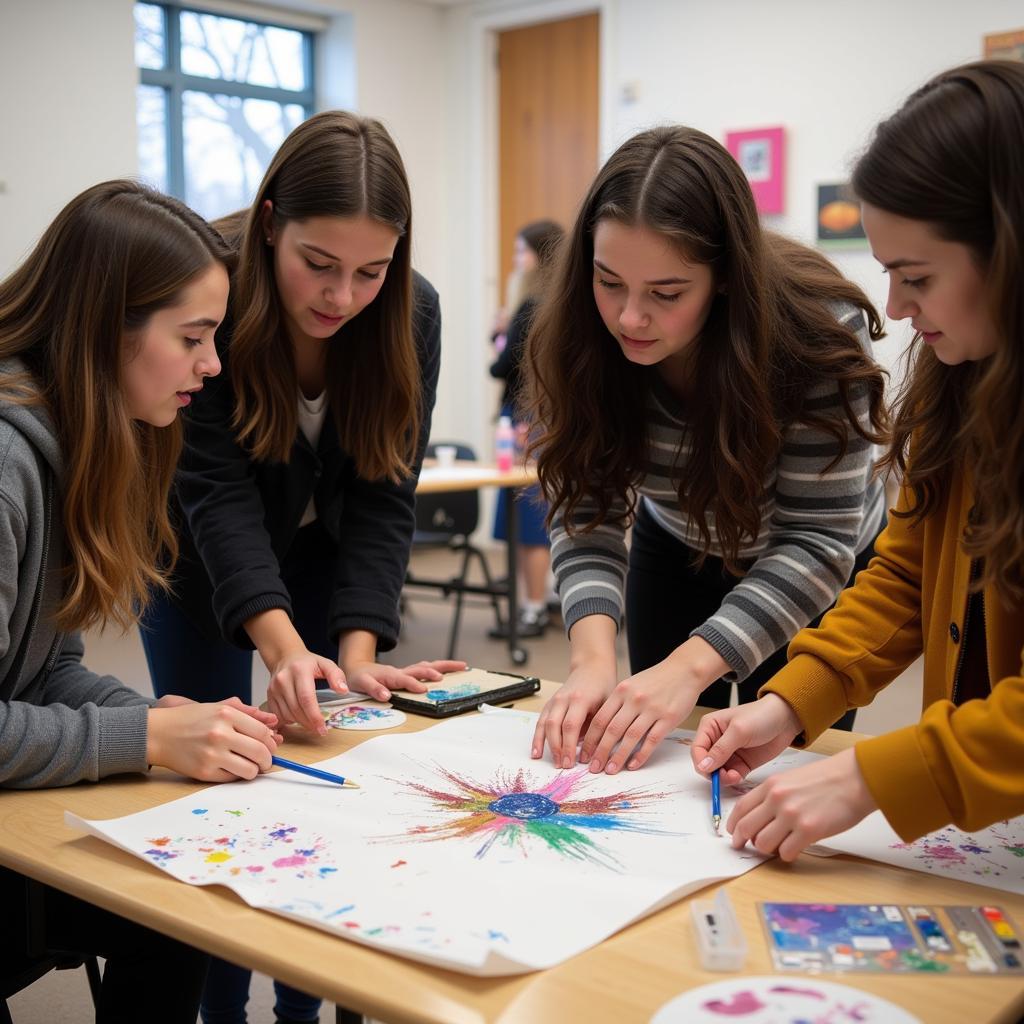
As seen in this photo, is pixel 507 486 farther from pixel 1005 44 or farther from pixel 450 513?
pixel 1005 44

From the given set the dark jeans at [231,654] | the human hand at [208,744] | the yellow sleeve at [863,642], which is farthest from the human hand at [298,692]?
the yellow sleeve at [863,642]

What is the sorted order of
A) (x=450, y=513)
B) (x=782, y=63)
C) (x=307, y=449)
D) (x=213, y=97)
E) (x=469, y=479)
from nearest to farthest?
1. (x=307, y=449)
2. (x=469, y=479)
3. (x=450, y=513)
4. (x=782, y=63)
5. (x=213, y=97)

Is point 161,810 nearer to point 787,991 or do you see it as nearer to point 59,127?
point 787,991

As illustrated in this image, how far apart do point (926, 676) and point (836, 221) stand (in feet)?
14.4

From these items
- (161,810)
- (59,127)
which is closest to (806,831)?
(161,810)

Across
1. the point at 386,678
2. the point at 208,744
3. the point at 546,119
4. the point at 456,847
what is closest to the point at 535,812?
the point at 456,847

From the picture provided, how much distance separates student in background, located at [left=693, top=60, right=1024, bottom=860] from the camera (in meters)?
0.94

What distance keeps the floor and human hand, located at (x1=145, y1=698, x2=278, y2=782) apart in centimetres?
97

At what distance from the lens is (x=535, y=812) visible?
1113mm

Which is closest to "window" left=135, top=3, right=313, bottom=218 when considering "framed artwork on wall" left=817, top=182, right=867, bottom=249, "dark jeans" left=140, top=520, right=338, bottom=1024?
"framed artwork on wall" left=817, top=182, right=867, bottom=249

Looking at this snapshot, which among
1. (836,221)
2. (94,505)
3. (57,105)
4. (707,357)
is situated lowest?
(94,505)

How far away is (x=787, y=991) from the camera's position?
0.79 meters

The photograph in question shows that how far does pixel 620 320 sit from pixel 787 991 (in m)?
0.77

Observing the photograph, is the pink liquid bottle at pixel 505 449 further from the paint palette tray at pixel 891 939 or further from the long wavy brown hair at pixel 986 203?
the paint palette tray at pixel 891 939
